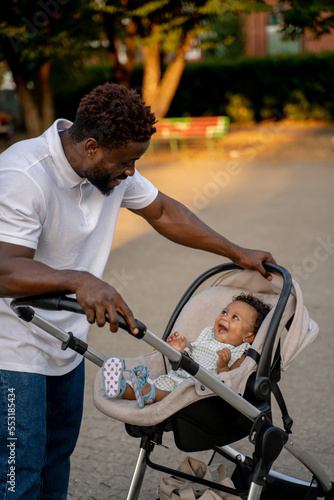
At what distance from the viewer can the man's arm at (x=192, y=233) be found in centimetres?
288

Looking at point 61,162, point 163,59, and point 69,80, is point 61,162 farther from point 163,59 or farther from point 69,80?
point 163,59

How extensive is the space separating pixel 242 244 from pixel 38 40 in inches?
238

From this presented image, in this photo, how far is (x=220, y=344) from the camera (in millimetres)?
2834

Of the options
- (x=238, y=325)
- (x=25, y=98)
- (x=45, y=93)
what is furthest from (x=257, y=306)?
(x=45, y=93)

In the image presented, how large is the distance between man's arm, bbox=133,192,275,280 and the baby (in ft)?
0.52

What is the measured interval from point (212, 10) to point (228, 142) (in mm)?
4450

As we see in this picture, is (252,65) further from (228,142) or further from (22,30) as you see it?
(22,30)

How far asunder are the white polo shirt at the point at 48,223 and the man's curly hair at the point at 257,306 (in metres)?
0.66

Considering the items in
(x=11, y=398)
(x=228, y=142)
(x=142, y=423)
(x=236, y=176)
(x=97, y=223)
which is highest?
(x=97, y=223)

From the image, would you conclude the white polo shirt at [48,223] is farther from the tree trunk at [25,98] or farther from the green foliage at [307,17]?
the tree trunk at [25,98]

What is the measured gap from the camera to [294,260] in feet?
23.1

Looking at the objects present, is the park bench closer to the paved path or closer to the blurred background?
the paved path

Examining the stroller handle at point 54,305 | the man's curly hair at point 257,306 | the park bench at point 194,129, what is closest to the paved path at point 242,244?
the park bench at point 194,129

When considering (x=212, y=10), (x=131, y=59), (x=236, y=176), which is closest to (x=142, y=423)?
(x=236, y=176)
